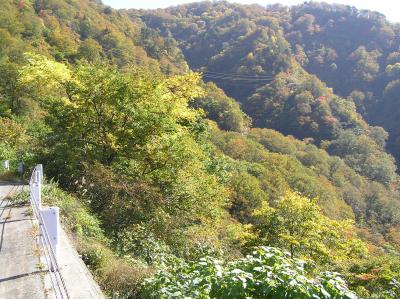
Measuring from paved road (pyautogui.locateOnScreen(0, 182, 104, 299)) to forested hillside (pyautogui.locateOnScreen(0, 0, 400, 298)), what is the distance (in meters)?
0.51

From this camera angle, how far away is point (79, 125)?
1516 centimetres

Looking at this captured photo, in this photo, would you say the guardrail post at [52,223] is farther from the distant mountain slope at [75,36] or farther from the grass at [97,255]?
the distant mountain slope at [75,36]

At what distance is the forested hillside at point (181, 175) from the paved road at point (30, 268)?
0.51 metres

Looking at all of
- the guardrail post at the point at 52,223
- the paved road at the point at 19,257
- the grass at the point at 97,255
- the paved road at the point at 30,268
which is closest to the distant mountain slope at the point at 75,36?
the grass at the point at 97,255

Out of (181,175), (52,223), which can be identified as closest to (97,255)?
(52,223)

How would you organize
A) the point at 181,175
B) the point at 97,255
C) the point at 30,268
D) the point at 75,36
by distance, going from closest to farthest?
the point at 30,268
the point at 97,255
the point at 181,175
the point at 75,36

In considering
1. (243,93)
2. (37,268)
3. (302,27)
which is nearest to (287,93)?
(243,93)

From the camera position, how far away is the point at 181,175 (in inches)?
582

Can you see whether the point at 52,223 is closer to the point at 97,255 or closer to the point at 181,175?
the point at 97,255

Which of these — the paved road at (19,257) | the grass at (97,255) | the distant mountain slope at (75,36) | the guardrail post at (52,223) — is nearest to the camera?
the paved road at (19,257)

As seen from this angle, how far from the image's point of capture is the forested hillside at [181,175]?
7.29 metres

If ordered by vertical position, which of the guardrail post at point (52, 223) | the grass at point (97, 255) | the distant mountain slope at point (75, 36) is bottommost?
the grass at point (97, 255)

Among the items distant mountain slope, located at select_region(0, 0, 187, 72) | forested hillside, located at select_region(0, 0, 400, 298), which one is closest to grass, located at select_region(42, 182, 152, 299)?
forested hillside, located at select_region(0, 0, 400, 298)

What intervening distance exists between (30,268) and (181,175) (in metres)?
8.26
